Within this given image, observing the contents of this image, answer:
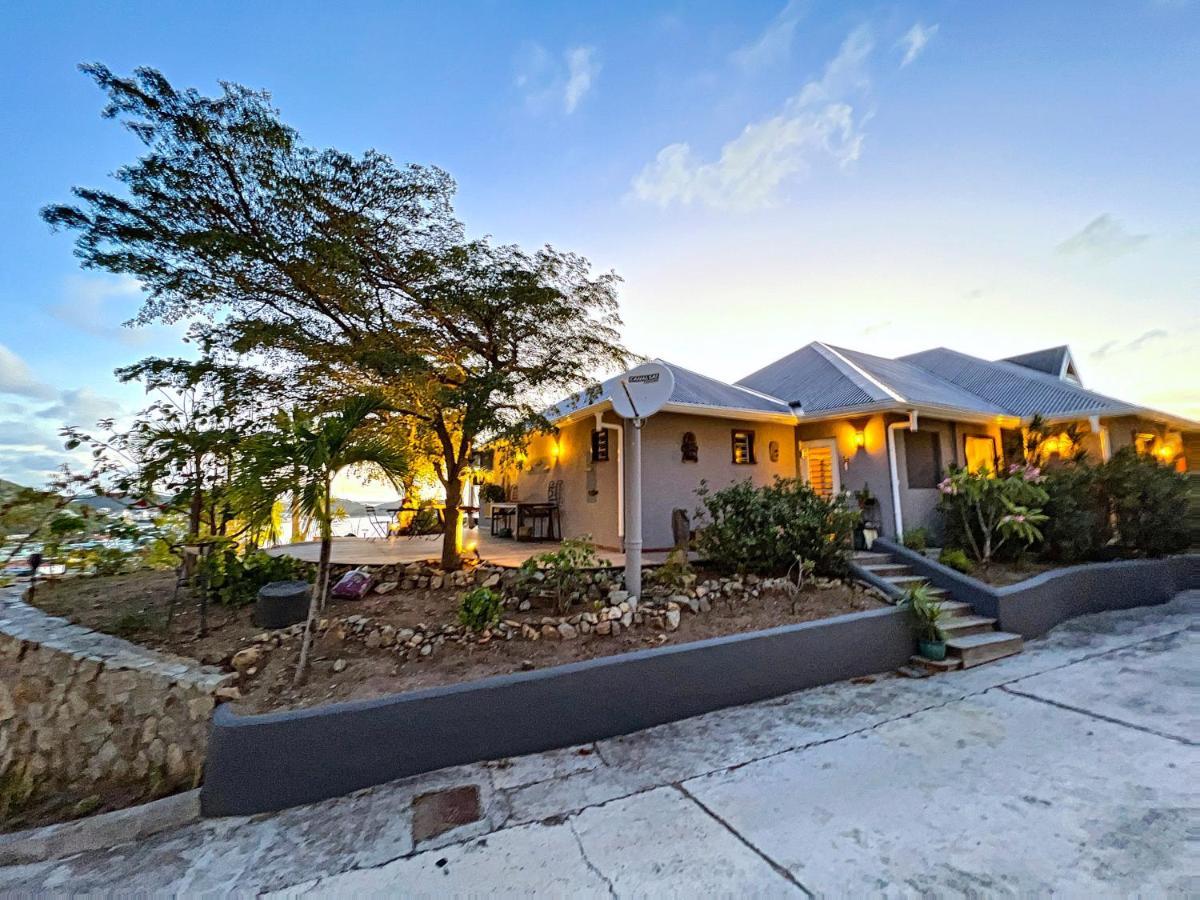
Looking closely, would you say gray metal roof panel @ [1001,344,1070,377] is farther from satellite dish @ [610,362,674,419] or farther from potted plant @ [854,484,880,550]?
satellite dish @ [610,362,674,419]

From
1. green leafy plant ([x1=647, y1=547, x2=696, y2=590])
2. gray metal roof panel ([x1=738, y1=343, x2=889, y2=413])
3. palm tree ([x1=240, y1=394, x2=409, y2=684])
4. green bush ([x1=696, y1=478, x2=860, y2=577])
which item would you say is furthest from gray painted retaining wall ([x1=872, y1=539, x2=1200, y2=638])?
palm tree ([x1=240, y1=394, x2=409, y2=684])

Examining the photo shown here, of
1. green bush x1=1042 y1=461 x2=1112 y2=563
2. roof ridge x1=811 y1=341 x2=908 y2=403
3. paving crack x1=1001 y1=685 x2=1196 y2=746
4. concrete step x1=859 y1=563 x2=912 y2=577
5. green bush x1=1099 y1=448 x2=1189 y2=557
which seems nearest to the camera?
paving crack x1=1001 y1=685 x2=1196 y2=746

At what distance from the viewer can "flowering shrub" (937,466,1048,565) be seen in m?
7.58

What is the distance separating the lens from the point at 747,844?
2633 mm

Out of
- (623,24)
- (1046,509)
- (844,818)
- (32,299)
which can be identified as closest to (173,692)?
(844,818)

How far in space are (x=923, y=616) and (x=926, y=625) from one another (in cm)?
11

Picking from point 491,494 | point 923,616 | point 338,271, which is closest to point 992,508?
point 923,616

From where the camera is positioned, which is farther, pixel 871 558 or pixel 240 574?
pixel 871 558

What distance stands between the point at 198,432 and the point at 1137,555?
15.7 metres

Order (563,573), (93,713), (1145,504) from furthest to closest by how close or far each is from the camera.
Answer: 1. (1145,504)
2. (563,573)
3. (93,713)

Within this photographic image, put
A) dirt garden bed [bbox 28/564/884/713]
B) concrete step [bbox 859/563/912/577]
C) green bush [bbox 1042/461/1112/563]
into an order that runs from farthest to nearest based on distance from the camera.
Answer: green bush [bbox 1042/461/1112/563] < concrete step [bbox 859/563/912/577] < dirt garden bed [bbox 28/564/884/713]

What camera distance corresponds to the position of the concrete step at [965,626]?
5984 mm

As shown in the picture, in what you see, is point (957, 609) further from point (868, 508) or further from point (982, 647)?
point (868, 508)

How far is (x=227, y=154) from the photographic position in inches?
203
